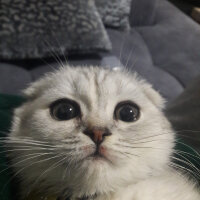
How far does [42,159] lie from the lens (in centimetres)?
73

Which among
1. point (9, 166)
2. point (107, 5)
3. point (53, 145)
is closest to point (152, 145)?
point (53, 145)

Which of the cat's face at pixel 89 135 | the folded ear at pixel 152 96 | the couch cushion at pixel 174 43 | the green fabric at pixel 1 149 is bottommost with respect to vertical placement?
the couch cushion at pixel 174 43

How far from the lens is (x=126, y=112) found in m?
0.77

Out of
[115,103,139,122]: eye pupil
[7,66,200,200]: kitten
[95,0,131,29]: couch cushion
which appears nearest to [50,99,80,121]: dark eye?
[7,66,200,200]: kitten

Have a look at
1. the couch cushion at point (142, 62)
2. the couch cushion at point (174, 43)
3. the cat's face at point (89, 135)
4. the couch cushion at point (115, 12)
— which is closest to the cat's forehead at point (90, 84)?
the cat's face at point (89, 135)

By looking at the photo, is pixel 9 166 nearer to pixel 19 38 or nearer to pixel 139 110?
pixel 139 110

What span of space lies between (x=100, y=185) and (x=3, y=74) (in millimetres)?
1096

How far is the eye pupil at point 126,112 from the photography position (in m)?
0.77

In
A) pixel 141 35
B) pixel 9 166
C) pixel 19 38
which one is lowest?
pixel 141 35

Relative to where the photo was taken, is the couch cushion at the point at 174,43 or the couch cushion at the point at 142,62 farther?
the couch cushion at the point at 174,43

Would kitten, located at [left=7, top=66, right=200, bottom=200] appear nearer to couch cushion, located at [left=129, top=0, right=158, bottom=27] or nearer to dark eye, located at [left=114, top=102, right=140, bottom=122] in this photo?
dark eye, located at [left=114, top=102, right=140, bottom=122]

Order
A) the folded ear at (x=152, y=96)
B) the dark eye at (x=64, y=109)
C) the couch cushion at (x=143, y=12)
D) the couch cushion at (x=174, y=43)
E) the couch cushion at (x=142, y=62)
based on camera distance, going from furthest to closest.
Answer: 1. the couch cushion at (x=143, y=12)
2. the couch cushion at (x=174, y=43)
3. the couch cushion at (x=142, y=62)
4. the folded ear at (x=152, y=96)
5. the dark eye at (x=64, y=109)

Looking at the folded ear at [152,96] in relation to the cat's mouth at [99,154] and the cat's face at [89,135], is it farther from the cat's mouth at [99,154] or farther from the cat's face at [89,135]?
the cat's mouth at [99,154]

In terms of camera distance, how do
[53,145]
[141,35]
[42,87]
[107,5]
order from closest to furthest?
[53,145] < [42,87] < [107,5] < [141,35]
